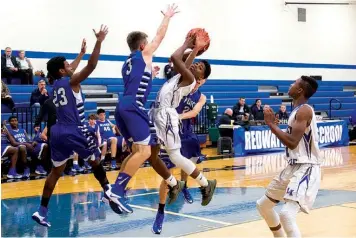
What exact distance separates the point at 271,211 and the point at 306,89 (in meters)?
1.22

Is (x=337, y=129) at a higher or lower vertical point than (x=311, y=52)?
lower

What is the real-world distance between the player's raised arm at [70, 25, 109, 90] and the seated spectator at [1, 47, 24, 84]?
8.73 m

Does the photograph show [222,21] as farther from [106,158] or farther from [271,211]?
[271,211]

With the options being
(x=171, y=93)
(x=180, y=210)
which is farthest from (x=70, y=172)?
(x=171, y=93)

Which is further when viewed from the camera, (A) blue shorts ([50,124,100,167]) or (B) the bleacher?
(B) the bleacher

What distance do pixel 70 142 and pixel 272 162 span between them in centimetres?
847

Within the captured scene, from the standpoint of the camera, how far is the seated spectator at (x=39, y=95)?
471 inches

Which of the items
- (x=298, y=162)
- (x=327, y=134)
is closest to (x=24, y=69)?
(x=327, y=134)

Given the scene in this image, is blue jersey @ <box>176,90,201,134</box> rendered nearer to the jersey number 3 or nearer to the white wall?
the jersey number 3

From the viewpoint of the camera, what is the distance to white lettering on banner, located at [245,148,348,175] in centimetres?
1170

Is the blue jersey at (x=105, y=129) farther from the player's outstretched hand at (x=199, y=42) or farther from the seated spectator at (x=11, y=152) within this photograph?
the player's outstretched hand at (x=199, y=42)

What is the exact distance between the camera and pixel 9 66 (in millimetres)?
13516

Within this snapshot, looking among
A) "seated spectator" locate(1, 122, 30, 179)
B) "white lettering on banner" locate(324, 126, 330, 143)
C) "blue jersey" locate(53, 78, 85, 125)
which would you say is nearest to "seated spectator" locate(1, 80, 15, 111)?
"seated spectator" locate(1, 122, 30, 179)

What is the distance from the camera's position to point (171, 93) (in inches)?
220
